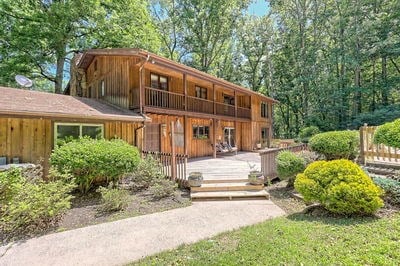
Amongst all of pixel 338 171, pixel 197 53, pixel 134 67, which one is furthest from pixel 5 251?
pixel 197 53

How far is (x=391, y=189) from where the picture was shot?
5.67m

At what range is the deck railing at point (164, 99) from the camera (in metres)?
11.7

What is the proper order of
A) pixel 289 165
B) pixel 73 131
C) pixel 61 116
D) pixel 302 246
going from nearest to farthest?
1. pixel 302 246
2. pixel 61 116
3. pixel 289 165
4. pixel 73 131

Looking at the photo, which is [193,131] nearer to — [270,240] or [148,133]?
[148,133]

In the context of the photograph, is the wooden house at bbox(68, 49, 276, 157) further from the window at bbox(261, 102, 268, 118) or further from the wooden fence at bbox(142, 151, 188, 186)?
the window at bbox(261, 102, 268, 118)

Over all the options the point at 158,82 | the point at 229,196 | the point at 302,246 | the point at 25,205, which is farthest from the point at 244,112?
the point at 25,205

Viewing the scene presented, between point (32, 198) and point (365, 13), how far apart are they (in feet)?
98.7

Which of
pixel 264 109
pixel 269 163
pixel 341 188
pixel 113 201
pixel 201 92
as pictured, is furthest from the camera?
pixel 264 109

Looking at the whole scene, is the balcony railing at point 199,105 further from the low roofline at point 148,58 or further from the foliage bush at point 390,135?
the foliage bush at point 390,135

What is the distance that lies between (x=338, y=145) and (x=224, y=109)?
30.8ft

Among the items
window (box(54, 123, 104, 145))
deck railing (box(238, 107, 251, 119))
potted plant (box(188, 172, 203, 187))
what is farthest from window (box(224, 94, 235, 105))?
potted plant (box(188, 172, 203, 187))

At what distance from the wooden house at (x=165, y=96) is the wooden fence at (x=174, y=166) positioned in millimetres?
2981

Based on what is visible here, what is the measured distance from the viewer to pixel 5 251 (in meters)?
4.31

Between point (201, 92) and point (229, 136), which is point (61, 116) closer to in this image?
point (201, 92)
